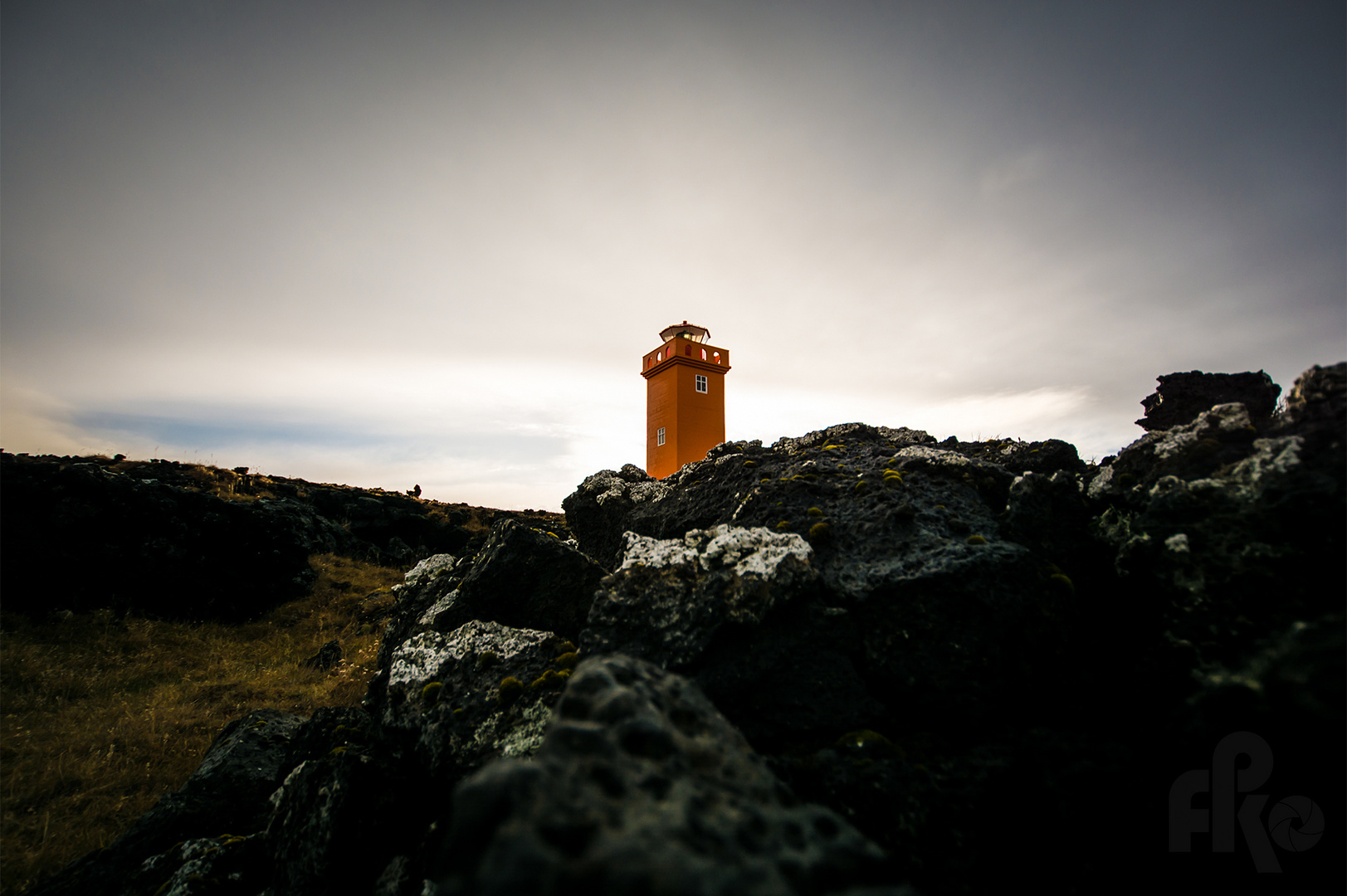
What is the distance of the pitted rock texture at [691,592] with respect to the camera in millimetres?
6895

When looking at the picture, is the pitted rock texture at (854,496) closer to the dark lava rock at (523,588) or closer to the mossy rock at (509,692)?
the dark lava rock at (523,588)

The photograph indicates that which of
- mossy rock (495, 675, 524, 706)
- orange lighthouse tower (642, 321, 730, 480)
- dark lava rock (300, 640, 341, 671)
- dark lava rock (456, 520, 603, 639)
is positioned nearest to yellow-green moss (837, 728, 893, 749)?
mossy rock (495, 675, 524, 706)

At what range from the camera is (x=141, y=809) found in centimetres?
1106

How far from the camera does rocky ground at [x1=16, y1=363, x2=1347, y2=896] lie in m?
3.42

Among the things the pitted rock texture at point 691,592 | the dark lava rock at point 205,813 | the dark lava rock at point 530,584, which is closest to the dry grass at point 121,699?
the dark lava rock at point 205,813

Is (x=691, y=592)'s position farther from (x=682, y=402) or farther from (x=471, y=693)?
(x=682, y=402)

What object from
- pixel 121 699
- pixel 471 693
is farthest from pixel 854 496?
pixel 121 699

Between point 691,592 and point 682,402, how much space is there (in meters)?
32.2

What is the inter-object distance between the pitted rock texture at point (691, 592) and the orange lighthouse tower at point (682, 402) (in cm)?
2968

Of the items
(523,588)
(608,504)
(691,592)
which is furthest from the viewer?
(608,504)

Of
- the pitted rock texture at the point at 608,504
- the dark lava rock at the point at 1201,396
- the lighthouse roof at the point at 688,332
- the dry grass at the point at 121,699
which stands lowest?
the dry grass at the point at 121,699

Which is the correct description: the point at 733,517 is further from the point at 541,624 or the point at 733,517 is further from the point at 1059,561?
the point at 1059,561

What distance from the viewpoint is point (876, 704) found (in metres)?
6.31

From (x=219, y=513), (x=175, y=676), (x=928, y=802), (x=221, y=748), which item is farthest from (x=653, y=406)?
(x=928, y=802)
